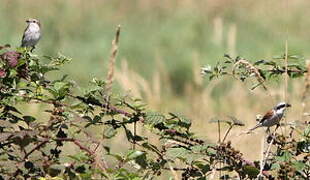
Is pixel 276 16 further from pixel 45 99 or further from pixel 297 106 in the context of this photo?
pixel 45 99

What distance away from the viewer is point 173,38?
1343 cm

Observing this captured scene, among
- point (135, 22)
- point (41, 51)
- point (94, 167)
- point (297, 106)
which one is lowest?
point (94, 167)

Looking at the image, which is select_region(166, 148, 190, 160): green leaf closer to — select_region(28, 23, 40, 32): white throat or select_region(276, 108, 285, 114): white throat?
select_region(276, 108, 285, 114): white throat

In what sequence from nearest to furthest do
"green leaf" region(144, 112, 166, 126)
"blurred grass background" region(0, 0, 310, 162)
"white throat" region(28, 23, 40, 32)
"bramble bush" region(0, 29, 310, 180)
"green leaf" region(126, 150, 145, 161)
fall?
"green leaf" region(126, 150, 145, 161) → "bramble bush" region(0, 29, 310, 180) → "green leaf" region(144, 112, 166, 126) → "white throat" region(28, 23, 40, 32) → "blurred grass background" region(0, 0, 310, 162)

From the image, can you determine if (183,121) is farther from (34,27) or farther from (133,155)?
(34,27)

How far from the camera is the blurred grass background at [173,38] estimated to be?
10609 mm

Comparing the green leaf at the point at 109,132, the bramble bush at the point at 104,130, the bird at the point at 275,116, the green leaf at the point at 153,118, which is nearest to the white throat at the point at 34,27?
the bird at the point at 275,116

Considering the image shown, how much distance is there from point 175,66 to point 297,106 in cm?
312

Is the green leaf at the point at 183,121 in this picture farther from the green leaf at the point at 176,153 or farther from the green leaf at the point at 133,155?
the green leaf at the point at 133,155

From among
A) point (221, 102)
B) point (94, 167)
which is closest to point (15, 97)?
point (94, 167)

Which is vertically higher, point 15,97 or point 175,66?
point 175,66

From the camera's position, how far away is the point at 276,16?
604 inches

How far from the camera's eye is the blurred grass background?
10609mm

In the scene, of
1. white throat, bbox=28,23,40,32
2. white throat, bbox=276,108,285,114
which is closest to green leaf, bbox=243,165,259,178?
white throat, bbox=276,108,285,114
